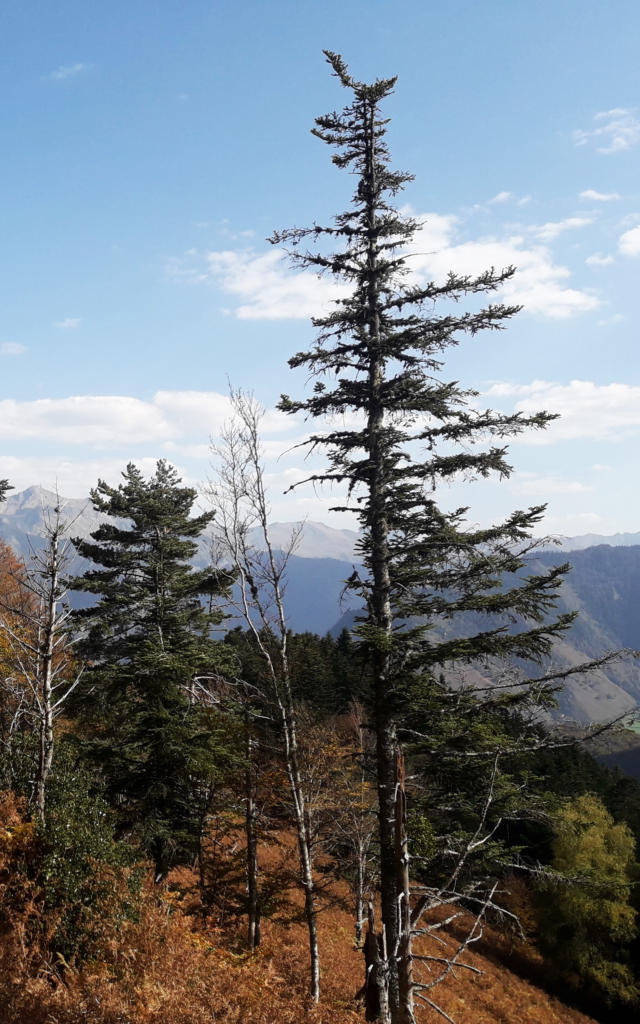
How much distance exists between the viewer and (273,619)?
492 inches

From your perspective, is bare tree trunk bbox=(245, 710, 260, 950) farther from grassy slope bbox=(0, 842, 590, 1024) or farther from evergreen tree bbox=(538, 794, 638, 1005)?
evergreen tree bbox=(538, 794, 638, 1005)

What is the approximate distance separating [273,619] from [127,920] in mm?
6066

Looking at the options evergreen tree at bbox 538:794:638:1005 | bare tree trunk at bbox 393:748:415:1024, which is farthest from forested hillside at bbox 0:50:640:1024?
evergreen tree at bbox 538:794:638:1005

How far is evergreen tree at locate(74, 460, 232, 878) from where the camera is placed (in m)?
17.2

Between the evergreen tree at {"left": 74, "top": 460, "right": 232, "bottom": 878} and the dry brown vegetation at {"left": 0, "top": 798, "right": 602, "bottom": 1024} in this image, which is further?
the evergreen tree at {"left": 74, "top": 460, "right": 232, "bottom": 878}

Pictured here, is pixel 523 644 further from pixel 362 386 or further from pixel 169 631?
pixel 169 631

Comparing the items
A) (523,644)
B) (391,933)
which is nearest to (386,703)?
(523,644)

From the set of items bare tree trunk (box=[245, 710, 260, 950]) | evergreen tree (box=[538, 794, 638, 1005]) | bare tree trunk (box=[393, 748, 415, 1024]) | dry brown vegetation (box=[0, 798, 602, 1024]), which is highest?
bare tree trunk (box=[393, 748, 415, 1024])

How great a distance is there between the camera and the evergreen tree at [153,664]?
17234mm

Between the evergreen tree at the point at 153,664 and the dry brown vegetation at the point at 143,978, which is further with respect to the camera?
the evergreen tree at the point at 153,664

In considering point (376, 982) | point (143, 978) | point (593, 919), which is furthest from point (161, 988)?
point (593, 919)

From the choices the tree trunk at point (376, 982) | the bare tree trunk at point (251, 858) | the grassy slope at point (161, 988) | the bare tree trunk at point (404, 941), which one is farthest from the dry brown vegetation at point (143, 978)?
the bare tree trunk at point (404, 941)

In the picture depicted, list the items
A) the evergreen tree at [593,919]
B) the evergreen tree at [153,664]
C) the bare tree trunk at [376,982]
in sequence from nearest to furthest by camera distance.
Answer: the bare tree trunk at [376,982] < the evergreen tree at [153,664] < the evergreen tree at [593,919]

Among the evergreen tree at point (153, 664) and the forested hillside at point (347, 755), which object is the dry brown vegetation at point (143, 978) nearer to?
the forested hillside at point (347, 755)
